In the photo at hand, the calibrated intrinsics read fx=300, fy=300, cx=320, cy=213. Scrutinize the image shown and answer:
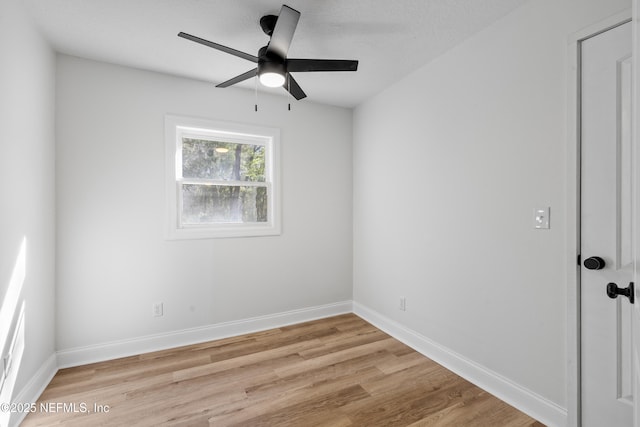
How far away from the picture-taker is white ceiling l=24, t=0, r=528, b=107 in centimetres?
187

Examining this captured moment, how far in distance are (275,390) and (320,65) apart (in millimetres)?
2223

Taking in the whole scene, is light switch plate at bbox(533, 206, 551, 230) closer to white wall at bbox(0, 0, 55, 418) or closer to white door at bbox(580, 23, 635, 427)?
white door at bbox(580, 23, 635, 427)

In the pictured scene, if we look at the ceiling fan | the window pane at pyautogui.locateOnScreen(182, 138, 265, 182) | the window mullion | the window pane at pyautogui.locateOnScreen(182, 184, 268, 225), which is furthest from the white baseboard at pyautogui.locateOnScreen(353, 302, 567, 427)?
the ceiling fan

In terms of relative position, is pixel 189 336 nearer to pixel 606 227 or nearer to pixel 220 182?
pixel 220 182

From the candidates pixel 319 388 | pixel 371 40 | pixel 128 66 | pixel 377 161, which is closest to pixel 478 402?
pixel 319 388

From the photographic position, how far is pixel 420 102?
8.86 feet

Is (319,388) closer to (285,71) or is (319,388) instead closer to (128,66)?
(285,71)

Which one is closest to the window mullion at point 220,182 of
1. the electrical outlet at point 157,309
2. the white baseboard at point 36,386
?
the electrical outlet at point 157,309

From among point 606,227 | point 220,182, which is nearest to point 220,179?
point 220,182

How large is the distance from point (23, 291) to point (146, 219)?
99 centimetres

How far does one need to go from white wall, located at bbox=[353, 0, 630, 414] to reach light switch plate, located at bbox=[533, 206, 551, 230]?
0.10ft

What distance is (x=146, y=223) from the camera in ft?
8.93

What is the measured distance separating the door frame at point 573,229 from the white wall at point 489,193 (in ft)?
0.13

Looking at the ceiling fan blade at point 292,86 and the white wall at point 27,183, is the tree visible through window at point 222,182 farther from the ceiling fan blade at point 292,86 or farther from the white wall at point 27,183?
the ceiling fan blade at point 292,86
